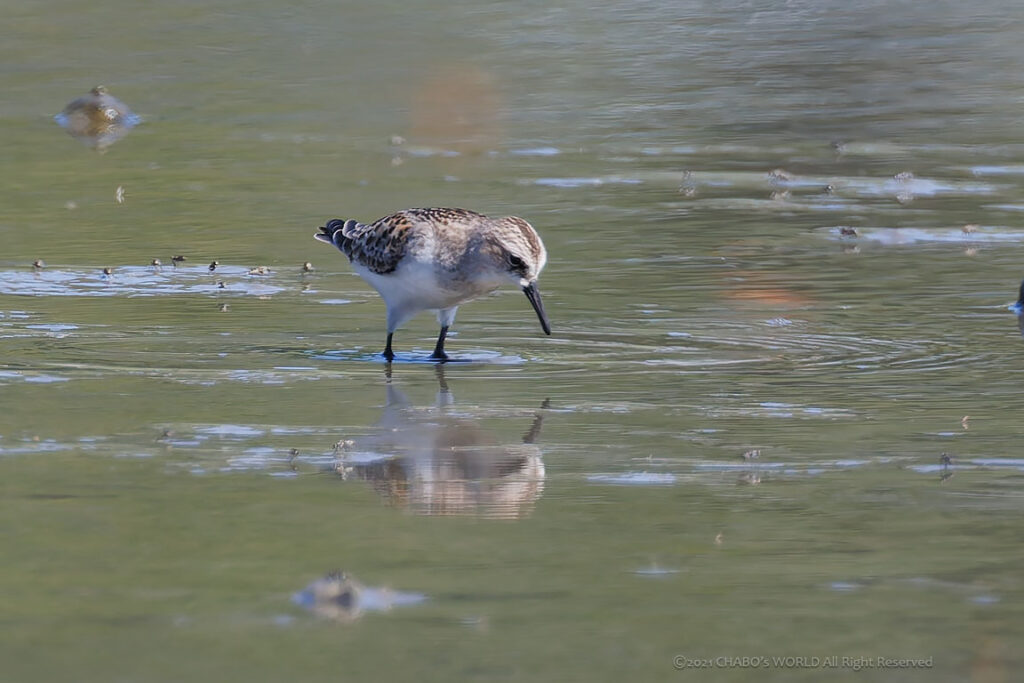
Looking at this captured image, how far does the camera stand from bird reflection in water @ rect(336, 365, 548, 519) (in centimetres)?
611

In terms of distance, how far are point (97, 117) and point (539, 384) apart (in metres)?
10.1

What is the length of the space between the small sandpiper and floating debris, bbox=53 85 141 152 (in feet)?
26.0

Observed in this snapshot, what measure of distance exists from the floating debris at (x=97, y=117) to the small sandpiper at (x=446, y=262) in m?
7.94

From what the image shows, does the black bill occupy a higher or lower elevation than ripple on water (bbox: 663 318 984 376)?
higher

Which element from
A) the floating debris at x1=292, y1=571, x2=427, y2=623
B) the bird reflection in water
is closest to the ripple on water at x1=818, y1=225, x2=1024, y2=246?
the bird reflection in water

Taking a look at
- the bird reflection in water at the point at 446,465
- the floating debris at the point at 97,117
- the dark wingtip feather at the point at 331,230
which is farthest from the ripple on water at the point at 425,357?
the floating debris at the point at 97,117

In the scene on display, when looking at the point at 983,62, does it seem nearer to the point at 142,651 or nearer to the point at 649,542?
the point at 649,542

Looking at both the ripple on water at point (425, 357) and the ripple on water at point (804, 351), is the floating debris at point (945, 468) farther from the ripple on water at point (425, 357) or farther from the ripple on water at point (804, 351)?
the ripple on water at point (425, 357)

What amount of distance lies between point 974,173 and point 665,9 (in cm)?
941

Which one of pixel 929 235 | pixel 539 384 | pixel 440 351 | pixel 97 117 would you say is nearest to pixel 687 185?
pixel 929 235

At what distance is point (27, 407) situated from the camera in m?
7.61

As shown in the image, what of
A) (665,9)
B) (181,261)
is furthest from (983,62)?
(181,261)

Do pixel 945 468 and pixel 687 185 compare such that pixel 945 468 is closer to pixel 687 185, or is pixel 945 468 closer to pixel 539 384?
pixel 539 384

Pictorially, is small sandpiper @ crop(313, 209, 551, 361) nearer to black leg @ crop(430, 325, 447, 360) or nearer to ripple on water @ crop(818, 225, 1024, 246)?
black leg @ crop(430, 325, 447, 360)
